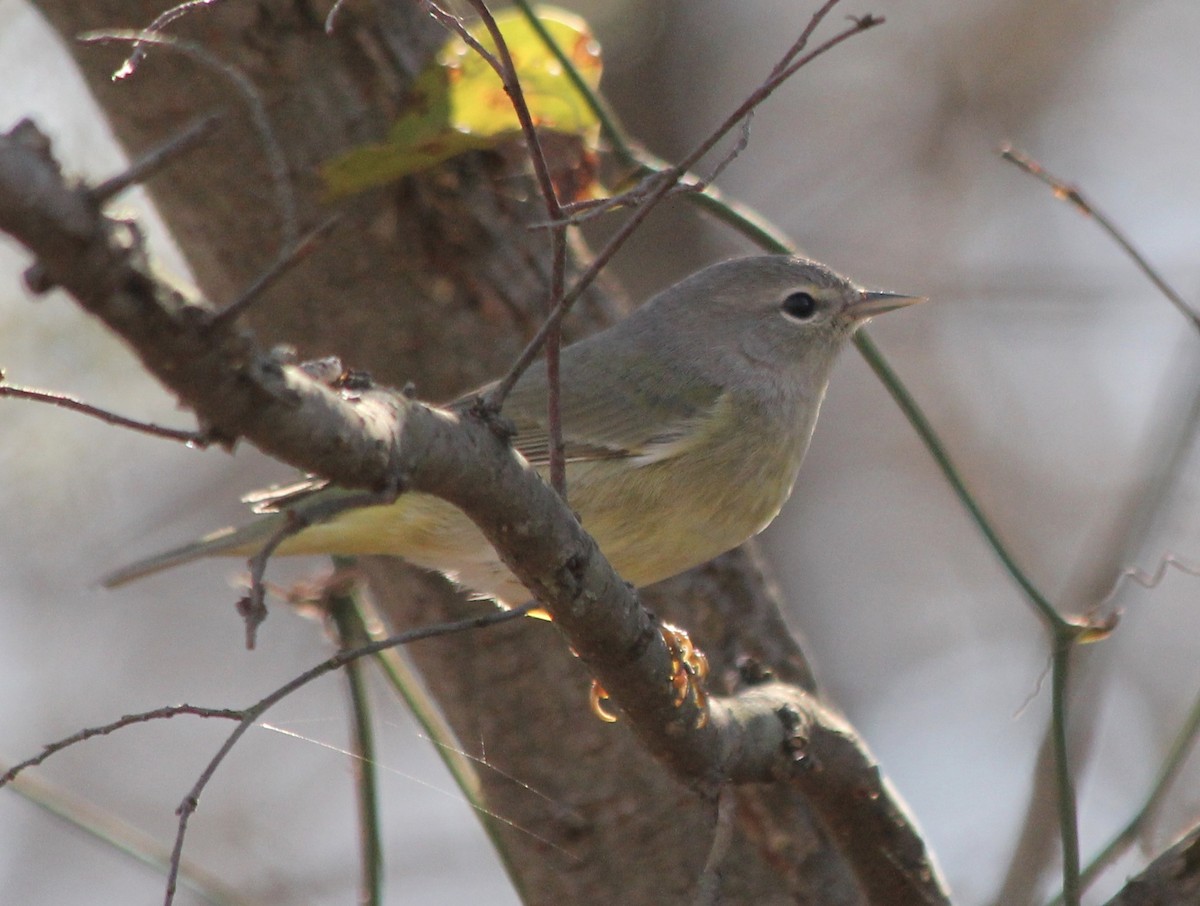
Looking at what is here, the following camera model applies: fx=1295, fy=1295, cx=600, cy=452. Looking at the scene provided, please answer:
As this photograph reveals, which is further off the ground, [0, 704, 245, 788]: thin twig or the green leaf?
the green leaf

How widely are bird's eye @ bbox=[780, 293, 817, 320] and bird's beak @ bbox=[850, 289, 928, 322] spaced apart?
12cm

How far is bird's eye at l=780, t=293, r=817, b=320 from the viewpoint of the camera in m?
3.99

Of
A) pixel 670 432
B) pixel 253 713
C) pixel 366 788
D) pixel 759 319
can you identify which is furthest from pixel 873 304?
pixel 253 713

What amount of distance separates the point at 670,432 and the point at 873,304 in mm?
869

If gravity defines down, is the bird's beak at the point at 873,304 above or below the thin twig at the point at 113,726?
above

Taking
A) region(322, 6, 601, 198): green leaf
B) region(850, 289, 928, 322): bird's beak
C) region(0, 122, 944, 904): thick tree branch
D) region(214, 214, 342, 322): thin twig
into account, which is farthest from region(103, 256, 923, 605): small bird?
region(214, 214, 342, 322): thin twig

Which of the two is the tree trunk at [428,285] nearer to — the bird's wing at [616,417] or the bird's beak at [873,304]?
the bird's wing at [616,417]

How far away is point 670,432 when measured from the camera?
3.44 meters

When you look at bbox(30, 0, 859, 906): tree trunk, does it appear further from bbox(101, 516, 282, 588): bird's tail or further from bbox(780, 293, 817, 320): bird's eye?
bbox(780, 293, 817, 320): bird's eye

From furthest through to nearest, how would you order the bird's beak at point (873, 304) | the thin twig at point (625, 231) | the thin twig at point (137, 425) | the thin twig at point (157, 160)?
the bird's beak at point (873, 304)
the thin twig at point (625, 231)
the thin twig at point (137, 425)
the thin twig at point (157, 160)

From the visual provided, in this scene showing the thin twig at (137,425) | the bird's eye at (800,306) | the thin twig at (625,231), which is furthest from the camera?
the bird's eye at (800,306)

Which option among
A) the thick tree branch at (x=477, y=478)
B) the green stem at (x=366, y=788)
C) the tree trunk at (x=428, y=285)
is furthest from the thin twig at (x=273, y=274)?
the tree trunk at (x=428, y=285)

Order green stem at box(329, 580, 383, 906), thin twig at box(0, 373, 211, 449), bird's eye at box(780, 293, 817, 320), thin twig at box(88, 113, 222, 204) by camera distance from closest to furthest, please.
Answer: thin twig at box(88, 113, 222, 204) → thin twig at box(0, 373, 211, 449) → green stem at box(329, 580, 383, 906) → bird's eye at box(780, 293, 817, 320)

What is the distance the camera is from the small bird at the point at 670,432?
3164 millimetres
